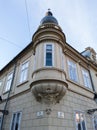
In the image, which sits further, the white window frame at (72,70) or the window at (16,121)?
the white window frame at (72,70)

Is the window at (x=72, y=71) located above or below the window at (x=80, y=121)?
above

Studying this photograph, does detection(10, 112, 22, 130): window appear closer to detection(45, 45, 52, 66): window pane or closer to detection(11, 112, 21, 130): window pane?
detection(11, 112, 21, 130): window pane

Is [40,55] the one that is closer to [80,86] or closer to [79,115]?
[80,86]

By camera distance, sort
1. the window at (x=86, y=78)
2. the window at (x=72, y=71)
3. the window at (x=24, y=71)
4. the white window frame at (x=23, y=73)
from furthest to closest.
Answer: the window at (x=86, y=78)
the window at (x=72, y=71)
the window at (x=24, y=71)
the white window frame at (x=23, y=73)

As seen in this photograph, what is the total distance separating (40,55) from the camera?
26.9 ft

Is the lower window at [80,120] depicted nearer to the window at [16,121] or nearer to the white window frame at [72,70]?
the white window frame at [72,70]

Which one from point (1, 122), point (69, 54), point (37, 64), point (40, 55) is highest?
point (69, 54)

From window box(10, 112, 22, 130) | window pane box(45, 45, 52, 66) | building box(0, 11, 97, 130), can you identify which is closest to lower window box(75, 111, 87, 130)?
building box(0, 11, 97, 130)

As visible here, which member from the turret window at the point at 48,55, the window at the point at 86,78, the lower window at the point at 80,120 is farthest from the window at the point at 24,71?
the window at the point at 86,78

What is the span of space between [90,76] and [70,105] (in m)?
5.58

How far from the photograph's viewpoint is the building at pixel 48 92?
21.8 ft

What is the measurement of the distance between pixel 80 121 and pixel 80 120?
65mm

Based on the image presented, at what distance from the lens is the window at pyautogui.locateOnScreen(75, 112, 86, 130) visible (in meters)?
7.58

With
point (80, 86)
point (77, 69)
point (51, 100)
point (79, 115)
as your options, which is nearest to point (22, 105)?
point (51, 100)
